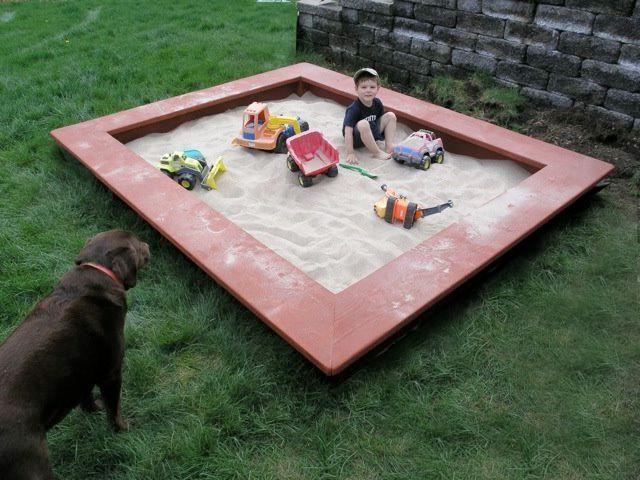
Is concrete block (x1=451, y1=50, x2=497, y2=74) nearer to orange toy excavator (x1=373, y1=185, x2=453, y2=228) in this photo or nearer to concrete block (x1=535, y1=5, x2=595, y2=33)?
concrete block (x1=535, y1=5, x2=595, y2=33)

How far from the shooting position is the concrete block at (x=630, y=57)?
385cm

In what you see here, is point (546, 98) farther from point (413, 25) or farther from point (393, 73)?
point (393, 73)

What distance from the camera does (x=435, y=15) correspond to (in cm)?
499

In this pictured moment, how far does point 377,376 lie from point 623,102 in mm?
3079

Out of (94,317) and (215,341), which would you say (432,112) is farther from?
(94,317)

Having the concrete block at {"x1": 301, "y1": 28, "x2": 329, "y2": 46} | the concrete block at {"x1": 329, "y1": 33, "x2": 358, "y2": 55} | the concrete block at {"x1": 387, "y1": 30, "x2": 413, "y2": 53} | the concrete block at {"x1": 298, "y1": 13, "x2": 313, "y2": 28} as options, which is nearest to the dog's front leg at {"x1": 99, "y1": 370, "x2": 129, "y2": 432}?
the concrete block at {"x1": 387, "y1": 30, "x2": 413, "y2": 53}

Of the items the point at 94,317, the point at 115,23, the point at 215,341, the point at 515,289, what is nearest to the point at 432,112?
the point at 515,289

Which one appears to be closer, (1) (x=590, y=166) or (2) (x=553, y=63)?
(1) (x=590, y=166)

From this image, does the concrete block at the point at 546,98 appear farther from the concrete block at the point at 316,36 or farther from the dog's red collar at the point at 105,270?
the dog's red collar at the point at 105,270

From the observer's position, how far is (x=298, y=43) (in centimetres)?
639

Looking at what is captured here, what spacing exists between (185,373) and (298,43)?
16.3 feet

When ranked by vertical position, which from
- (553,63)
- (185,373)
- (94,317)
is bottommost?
(185,373)

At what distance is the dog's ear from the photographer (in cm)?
203

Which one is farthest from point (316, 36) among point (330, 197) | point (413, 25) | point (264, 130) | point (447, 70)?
point (330, 197)
